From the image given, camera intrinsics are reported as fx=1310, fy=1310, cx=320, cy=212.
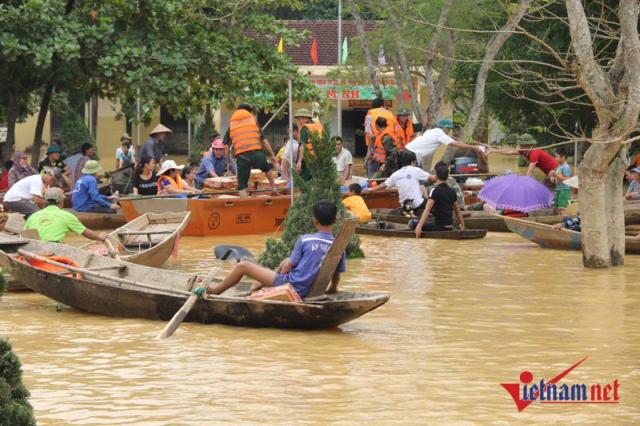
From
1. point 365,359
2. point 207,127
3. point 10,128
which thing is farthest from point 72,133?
point 365,359

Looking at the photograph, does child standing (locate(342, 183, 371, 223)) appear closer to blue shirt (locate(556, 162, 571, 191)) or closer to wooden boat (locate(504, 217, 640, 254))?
wooden boat (locate(504, 217, 640, 254))

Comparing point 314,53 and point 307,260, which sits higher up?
point 314,53

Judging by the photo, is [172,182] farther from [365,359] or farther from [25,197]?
[365,359]

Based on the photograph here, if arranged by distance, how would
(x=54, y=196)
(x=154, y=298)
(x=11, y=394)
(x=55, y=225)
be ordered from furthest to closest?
(x=54, y=196), (x=55, y=225), (x=154, y=298), (x=11, y=394)

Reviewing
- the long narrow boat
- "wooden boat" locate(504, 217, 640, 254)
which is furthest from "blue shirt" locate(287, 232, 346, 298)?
"wooden boat" locate(504, 217, 640, 254)

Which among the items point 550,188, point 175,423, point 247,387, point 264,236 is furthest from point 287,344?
point 550,188

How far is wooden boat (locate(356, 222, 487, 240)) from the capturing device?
64.8 feet

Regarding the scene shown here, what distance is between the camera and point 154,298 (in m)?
12.1

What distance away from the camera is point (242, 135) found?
2100 cm

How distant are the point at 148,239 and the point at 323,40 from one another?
34962mm

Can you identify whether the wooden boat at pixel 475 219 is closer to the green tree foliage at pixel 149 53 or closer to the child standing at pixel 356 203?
the child standing at pixel 356 203

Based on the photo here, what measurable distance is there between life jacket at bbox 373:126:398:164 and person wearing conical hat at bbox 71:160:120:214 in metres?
5.77

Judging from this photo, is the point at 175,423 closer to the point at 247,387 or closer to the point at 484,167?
the point at 247,387

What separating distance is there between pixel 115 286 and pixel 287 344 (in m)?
2.13
